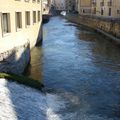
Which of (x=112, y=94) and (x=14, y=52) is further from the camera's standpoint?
(x=14, y=52)

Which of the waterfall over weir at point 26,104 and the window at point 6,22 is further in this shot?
the window at point 6,22

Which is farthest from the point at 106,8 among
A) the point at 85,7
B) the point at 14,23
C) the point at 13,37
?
the point at 13,37

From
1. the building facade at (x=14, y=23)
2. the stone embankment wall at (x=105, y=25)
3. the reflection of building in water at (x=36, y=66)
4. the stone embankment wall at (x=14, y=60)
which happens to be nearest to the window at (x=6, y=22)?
the building facade at (x=14, y=23)

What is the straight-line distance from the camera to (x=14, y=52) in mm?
21984

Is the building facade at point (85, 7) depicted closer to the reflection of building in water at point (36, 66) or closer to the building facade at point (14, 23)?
the building facade at point (14, 23)

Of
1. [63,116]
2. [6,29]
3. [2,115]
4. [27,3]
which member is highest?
[27,3]

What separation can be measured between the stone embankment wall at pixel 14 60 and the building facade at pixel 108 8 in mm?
50741

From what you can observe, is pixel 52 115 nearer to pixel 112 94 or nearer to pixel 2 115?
pixel 2 115

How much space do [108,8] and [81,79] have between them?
2214 inches

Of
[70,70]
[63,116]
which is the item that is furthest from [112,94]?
[70,70]

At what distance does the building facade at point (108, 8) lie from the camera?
71.6m

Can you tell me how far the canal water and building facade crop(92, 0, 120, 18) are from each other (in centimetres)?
3784

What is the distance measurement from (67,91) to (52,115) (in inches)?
176

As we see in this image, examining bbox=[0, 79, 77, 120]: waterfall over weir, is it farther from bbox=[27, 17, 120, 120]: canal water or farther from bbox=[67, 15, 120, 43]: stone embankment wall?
bbox=[67, 15, 120, 43]: stone embankment wall
